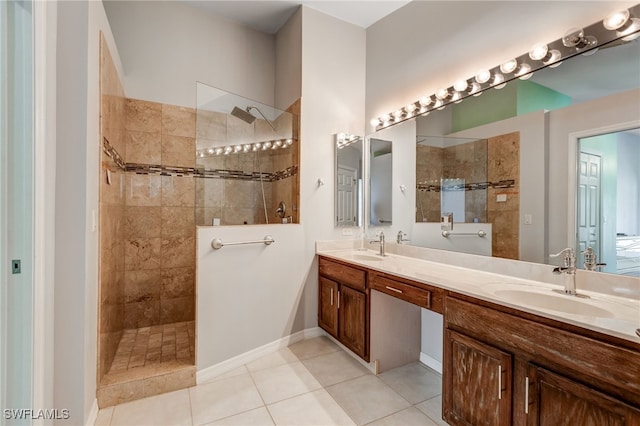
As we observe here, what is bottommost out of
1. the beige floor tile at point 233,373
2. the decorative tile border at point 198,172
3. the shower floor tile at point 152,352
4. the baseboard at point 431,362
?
the beige floor tile at point 233,373

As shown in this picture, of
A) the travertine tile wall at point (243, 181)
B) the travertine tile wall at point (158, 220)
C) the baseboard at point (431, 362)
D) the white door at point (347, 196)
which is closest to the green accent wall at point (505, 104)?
the white door at point (347, 196)

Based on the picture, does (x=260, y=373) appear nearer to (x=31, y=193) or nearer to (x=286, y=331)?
(x=286, y=331)

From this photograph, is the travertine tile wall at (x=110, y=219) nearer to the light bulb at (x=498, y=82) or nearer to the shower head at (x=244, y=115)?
the shower head at (x=244, y=115)

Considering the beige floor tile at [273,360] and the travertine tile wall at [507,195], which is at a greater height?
the travertine tile wall at [507,195]

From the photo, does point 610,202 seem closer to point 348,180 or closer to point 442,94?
point 442,94

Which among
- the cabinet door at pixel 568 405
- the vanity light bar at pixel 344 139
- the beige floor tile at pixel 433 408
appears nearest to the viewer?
the cabinet door at pixel 568 405

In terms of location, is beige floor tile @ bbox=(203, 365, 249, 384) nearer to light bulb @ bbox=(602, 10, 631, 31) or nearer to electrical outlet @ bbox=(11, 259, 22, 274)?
electrical outlet @ bbox=(11, 259, 22, 274)

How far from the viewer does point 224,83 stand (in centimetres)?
321

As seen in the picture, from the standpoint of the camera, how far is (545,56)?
166 cm

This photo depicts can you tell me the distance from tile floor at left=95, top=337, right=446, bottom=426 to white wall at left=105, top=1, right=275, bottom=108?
103 inches

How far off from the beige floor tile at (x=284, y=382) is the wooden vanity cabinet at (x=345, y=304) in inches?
16.3

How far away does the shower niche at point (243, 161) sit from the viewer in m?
2.39

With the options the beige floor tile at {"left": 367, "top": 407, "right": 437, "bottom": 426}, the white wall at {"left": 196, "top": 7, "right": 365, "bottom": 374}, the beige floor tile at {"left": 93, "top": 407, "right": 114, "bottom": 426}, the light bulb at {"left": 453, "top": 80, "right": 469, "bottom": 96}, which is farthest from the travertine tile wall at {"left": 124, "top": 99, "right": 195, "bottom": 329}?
the light bulb at {"left": 453, "top": 80, "right": 469, "bottom": 96}

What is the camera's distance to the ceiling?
2.74 metres
